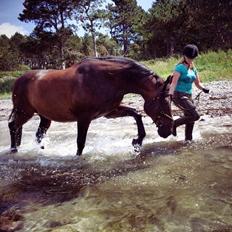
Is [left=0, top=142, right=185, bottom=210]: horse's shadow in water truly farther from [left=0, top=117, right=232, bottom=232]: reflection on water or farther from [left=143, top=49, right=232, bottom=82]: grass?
[left=143, top=49, right=232, bottom=82]: grass

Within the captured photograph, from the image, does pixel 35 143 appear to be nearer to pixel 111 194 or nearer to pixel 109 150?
pixel 109 150

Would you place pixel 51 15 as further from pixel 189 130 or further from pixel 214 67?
pixel 189 130

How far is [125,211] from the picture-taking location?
3777mm

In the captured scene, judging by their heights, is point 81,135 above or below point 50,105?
below

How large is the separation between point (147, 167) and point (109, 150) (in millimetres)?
1461

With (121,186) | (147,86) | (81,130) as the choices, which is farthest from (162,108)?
(121,186)

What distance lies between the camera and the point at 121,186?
468cm

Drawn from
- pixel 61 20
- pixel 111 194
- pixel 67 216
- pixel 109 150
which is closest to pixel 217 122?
pixel 109 150

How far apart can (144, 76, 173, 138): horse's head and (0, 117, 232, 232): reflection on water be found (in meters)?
0.45

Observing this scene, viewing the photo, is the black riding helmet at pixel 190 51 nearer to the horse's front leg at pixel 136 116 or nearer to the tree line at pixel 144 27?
the horse's front leg at pixel 136 116

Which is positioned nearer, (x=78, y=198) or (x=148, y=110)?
(x=78, y=198)

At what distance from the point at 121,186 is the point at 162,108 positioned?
6.25ft

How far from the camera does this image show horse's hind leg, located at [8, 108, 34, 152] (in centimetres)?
762

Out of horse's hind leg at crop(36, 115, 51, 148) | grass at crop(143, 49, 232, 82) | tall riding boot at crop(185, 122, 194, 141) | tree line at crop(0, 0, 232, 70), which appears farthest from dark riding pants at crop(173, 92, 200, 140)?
tree line at crop(0, 0, 232, 70)
